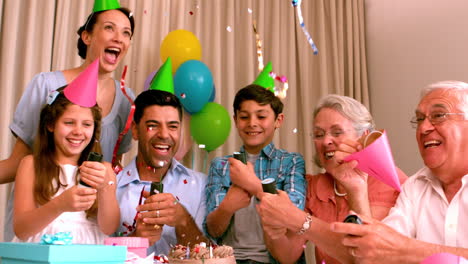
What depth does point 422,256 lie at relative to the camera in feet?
3.57

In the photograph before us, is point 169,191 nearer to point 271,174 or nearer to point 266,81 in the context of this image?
point 271,174

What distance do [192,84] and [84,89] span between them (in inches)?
40.5

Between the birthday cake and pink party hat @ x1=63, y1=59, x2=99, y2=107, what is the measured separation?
2.03 ft

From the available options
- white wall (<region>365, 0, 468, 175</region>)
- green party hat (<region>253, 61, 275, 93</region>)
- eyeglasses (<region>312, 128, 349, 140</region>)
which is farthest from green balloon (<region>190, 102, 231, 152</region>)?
white wall (<region>365, 0, 468, 175</region>)

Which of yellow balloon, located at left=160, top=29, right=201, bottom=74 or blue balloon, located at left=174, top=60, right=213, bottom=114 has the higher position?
yellow balloon, located at left=160, top=29, right=201, bottom=74

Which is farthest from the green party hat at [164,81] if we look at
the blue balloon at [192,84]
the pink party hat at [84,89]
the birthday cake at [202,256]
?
the birthday cake at [202,256]

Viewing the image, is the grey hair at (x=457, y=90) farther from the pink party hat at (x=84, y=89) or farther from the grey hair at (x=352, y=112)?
the pink party hat at (x=84, y=89)

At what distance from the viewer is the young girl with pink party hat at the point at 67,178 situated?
1.27 m

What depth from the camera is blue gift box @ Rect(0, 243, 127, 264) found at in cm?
75

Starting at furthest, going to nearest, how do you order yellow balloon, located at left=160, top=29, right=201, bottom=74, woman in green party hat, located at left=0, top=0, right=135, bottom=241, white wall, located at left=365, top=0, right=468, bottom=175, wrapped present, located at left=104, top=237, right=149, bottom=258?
1. white wall, located at left=365, top=0, right=468, bottom=175
2. yellow balloon, located at left=160, top=29, right=201, bottom=74
3. woman in green party hat, located at left=0, top=0, right=135, bottom=241
4. wrapped present, located at left=104, top=237, right=149, bottom=258

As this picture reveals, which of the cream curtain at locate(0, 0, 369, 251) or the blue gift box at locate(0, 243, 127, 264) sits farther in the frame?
→ the cream curtain at locate(0, 0, 369, 251)

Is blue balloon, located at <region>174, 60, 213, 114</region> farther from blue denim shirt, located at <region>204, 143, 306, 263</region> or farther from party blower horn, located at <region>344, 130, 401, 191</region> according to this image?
party blower horn, located at <region>344, 130, 401, 191</region>

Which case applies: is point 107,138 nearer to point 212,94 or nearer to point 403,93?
A: point 212,94

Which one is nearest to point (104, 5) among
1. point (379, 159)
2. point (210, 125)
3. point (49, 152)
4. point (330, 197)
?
point (49, 152)
